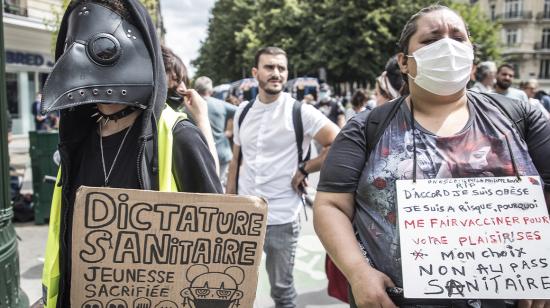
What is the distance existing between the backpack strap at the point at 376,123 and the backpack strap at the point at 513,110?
1.19 feet

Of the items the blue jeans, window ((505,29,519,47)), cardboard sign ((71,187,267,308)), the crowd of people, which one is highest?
window ((505,29,519,47))

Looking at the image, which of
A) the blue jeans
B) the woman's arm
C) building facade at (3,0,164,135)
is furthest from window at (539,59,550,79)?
the woman's arm

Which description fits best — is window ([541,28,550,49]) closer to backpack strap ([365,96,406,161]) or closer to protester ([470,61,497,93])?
protester ([470,61,497,93])

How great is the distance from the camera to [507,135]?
5.77 feet

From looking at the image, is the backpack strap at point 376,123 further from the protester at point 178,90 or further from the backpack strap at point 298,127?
the backpack strap at point 298,127

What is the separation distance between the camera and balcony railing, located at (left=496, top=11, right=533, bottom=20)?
55.5 meters

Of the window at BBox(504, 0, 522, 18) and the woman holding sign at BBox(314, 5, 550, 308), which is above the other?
the window at BBox(504, 0, 522, 18)

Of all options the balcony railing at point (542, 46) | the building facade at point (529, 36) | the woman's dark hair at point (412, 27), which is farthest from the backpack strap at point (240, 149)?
the balcony railing at point (542, 46)

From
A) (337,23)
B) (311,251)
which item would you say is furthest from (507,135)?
(337,23)

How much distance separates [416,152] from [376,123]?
0.62 ft

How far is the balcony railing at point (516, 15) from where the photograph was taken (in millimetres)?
55469

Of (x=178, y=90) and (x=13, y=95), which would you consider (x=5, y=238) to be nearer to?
(x=178, y=90)

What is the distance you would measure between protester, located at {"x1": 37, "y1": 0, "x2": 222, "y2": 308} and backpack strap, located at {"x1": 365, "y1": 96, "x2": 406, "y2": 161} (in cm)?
58

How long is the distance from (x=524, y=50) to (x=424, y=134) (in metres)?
61.2
